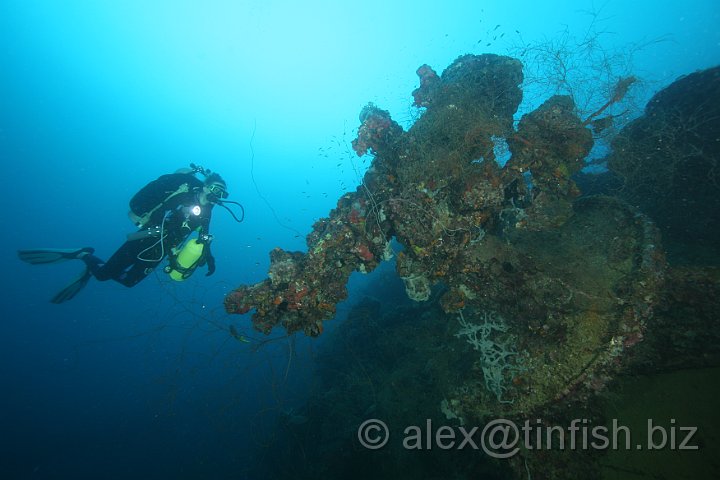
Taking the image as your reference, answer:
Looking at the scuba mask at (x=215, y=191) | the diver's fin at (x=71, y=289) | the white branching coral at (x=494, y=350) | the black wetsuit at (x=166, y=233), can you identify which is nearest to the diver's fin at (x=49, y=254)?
the diver's fin at (x=71, y=289)

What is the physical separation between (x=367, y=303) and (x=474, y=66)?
25.3ft

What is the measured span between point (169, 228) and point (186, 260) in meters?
1.22

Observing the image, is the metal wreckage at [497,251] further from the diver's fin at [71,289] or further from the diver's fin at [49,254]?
the diver's fin at [71,289]

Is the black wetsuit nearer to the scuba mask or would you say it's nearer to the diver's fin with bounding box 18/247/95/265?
the scuba mask

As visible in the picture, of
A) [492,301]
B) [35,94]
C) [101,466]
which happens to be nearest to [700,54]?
[492,301]

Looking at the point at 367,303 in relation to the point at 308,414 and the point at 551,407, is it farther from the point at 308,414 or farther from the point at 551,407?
the point at 551,407

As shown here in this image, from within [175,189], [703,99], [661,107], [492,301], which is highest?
[175,189]

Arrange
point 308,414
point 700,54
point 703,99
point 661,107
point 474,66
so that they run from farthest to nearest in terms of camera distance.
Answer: point 700,54, point 308,414, point 474,66, point 661,107, point 703,99

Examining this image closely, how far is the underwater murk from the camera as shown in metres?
3.34

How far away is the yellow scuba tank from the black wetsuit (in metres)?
0.24

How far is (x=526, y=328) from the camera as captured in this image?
3963 mm

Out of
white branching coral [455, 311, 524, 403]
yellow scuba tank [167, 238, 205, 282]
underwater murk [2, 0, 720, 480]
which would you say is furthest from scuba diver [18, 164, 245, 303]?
white branching coral [455, 311, 524, 403]

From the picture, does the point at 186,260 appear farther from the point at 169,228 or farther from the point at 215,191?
the point at 215,191

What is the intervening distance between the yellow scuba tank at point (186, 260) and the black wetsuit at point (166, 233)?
0.24 meters
